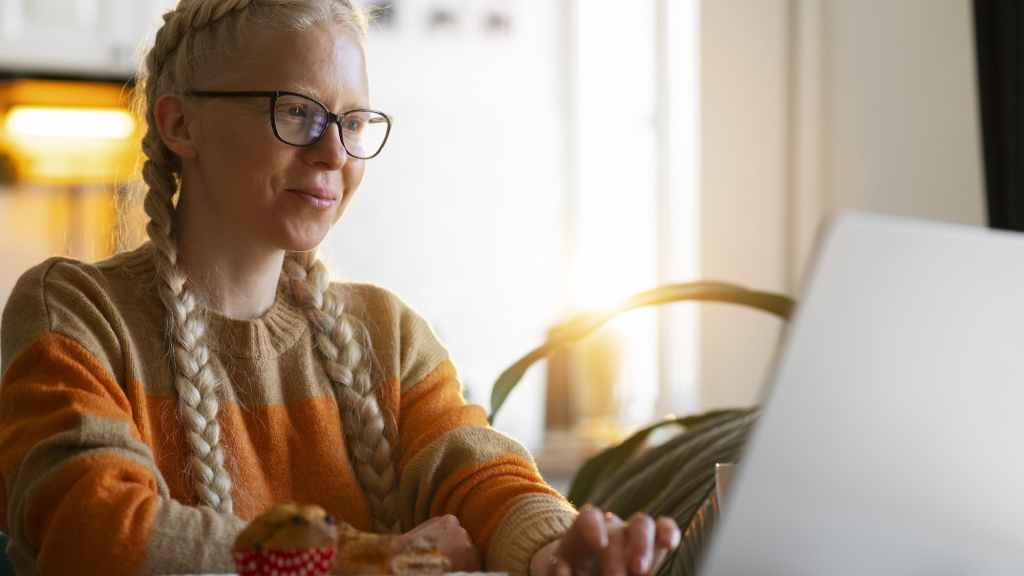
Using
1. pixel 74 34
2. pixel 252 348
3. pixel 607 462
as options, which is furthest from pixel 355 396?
pixel 74 34

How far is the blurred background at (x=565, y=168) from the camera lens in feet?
10.9

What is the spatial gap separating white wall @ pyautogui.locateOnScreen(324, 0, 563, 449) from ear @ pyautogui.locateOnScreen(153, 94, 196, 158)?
2.49 metres

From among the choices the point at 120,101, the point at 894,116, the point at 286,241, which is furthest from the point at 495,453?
the point at 120,101

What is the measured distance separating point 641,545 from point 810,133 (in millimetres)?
2923

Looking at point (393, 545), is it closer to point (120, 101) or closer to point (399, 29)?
point (120, 101)

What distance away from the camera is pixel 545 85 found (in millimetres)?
4035

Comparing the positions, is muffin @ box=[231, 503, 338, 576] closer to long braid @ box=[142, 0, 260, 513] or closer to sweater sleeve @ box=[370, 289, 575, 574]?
sweater sleeve @ box=[370, 289, 575, 574]

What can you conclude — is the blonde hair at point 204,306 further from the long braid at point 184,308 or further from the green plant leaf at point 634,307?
the green plant leaf at point 634,307

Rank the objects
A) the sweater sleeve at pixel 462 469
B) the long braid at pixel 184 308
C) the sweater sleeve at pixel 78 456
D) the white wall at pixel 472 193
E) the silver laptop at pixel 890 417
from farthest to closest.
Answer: the white wall at pixel 472 193, the long braid at pixel 184 308, the sweater sleeve at pixel 462 469, the sweater sleeve at pixel 78 456, the silver laptop at pixel 890 417

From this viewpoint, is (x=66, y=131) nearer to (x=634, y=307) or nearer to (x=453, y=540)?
(x=634, y=307)

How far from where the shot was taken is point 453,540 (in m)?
1.07

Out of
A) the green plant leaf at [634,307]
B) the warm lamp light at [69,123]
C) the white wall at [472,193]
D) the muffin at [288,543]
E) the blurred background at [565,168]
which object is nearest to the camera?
the muffin at [288,543]

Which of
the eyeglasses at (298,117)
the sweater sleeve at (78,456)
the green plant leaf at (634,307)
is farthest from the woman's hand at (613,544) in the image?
the green plant leaf at (634,307)

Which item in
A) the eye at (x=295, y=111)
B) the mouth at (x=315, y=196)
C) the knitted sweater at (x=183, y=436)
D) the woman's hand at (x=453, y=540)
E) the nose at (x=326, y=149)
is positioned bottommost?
the woman's hand at (x=453, y=540)
